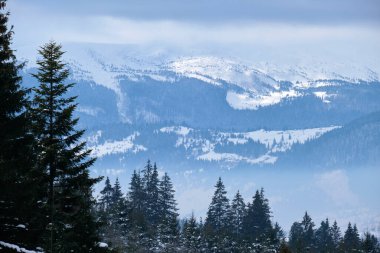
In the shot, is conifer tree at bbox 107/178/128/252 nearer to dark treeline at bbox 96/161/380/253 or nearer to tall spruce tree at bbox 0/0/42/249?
dark treeline at bbox 96/161/380/253

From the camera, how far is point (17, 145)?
27.5 m

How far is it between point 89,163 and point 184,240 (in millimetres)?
56754

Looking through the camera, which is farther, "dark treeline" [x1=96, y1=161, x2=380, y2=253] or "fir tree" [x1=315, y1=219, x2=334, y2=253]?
"fir tree" [x1=315, y1=219, x2=334, y2=253]

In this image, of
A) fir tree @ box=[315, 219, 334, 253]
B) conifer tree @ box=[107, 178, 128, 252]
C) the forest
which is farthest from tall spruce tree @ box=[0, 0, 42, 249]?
fir tree @ box=[315, 219, 334, 253]

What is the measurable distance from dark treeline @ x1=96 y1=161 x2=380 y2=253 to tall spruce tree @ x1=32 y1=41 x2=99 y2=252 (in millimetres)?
24610

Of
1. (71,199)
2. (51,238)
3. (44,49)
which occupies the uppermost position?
(44,49)

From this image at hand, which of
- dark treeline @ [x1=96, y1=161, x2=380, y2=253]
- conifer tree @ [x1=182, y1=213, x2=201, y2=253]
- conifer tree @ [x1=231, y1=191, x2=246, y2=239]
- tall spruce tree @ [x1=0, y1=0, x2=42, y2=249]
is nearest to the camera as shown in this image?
tall spruce tree @ [x1=0, y1=0, x2=42, y2=249]

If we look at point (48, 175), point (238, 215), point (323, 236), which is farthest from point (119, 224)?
point (323, 236)

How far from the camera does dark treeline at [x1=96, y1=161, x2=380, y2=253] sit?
8281 cm

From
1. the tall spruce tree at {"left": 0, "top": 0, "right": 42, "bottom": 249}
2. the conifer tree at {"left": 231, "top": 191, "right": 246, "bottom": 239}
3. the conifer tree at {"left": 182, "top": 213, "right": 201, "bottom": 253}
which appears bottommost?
the tall spruce tree at {"left": 0, "top": 0, "right": 42, "bottom": 249}

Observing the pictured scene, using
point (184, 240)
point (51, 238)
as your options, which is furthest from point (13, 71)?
point (184, 240)

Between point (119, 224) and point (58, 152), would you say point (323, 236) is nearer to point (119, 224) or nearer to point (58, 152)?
point (119, 224)

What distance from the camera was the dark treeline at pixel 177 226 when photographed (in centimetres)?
8281

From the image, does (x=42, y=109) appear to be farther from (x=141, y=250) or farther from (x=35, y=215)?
(x=141, y=250)
